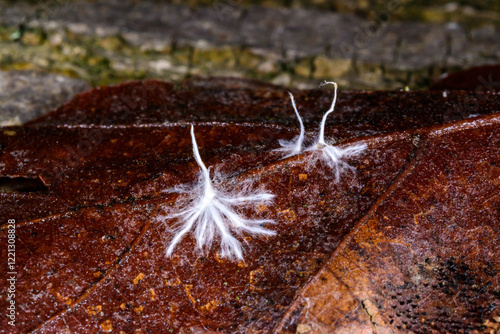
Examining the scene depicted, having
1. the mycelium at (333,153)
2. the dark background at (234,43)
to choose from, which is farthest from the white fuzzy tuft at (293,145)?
the dark background at (234,43)

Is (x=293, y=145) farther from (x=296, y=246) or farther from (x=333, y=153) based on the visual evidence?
(x=296, y=246)

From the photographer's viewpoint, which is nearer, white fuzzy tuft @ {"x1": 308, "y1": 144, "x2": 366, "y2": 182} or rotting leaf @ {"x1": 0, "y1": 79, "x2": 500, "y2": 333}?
rotting leaf @ {"x1": 0, "y1": 79, "x2": 500, "y2": 333}

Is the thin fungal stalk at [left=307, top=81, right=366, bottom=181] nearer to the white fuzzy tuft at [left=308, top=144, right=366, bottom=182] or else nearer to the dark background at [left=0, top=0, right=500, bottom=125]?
the white fuzzy tuft at [left=308, top=144, right=366, bottom=182]

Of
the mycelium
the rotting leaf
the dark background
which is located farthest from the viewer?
the dark background

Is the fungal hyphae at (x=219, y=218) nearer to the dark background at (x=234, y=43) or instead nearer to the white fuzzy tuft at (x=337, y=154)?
the white fuzzy tuft at (x=337, y=154)

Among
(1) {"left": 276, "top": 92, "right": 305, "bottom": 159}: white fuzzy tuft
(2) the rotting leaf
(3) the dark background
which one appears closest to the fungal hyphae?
(2) the rotting leaf

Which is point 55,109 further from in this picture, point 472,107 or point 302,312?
point 472,107

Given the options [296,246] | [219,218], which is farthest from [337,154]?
[219,218]

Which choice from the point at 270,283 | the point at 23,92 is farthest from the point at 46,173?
the point at 270,283
